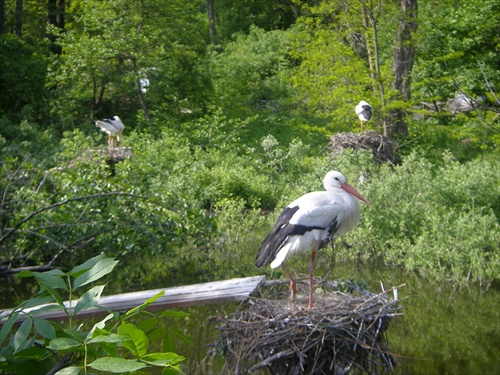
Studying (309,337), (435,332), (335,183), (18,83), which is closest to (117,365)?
(309,337)

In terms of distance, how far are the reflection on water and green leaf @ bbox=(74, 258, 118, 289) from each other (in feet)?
18.6

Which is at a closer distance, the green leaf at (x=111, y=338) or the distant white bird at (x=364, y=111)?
the green leaf at (x=111, y=338)

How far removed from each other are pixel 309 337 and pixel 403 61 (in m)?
12.1

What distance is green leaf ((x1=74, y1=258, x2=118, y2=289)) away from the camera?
122 cm

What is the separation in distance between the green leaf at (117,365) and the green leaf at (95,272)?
190 mm

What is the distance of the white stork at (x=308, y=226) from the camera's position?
6.45 metres

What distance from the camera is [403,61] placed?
1659 centimetres

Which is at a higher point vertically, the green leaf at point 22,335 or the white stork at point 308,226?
the green leaf at point 22,335

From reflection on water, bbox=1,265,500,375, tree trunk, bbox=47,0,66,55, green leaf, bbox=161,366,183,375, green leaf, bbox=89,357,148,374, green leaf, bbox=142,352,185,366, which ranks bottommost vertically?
reflection on water, bbox=1,265,500,375

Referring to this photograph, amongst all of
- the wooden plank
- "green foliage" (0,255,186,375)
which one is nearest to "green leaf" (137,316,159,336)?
"green foliage" (0,255,186,375)

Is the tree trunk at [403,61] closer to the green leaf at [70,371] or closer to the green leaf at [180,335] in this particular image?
the green leaf at [180,335]

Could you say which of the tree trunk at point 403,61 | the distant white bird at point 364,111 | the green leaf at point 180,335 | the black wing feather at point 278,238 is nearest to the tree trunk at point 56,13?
the distant white bird at point 364,111

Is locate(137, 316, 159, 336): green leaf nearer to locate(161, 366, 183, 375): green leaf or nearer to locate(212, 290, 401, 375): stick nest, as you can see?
locate(161, 366, 183, 375): green leaf

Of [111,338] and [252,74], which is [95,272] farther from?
[252,74]
